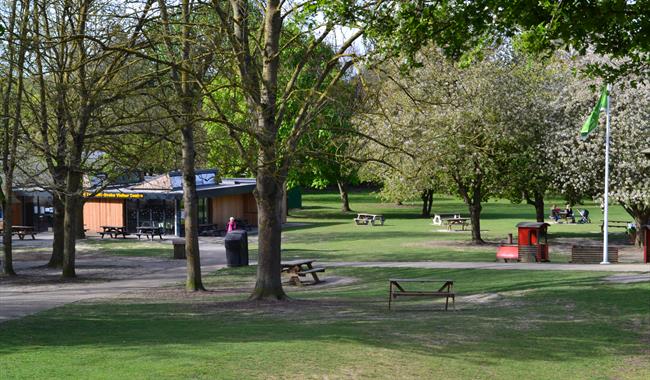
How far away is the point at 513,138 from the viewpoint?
3794cm

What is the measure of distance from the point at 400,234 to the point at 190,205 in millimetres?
26940

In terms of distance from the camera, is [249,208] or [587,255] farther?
[249,208]

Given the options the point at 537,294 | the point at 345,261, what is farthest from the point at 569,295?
the point at 345,261

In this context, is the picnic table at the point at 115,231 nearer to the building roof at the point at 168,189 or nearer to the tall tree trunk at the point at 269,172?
the building roof at the point at 168,189

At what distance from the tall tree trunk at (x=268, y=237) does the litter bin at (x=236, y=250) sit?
36.7ft

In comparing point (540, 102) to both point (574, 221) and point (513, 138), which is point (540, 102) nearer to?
point (513, 138)

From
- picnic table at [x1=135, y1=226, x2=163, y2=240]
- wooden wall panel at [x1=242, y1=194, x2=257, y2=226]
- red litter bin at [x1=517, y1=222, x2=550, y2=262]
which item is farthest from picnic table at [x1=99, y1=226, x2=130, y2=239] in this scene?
red litter bin at [x1=517, y1=222, x2=550, y2=262]

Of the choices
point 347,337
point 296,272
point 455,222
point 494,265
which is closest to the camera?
point 347,337

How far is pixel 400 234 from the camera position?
48531mm

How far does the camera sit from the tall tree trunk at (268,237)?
1967cm

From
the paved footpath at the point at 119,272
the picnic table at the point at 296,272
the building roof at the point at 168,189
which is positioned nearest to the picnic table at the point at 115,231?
the building roof at the point at 168,189

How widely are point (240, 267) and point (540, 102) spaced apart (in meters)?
16.5

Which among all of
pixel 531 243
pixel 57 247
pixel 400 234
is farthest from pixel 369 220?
pixel 57 247

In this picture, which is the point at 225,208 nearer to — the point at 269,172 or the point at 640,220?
the point at 640,220
